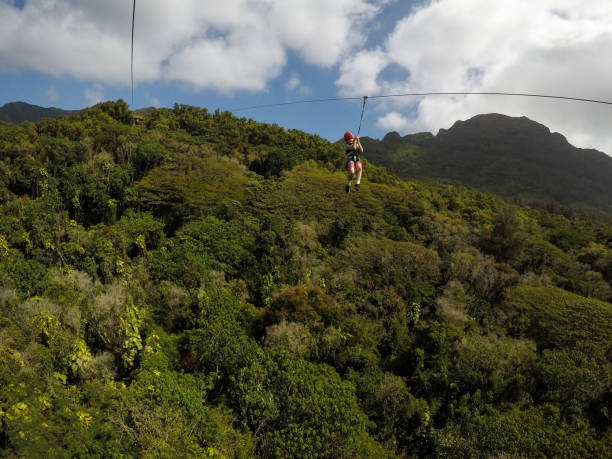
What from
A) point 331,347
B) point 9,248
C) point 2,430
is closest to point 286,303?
point 331,347

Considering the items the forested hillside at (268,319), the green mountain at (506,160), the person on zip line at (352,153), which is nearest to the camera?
the forested hillside at (268,319)

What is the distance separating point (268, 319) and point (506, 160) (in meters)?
132

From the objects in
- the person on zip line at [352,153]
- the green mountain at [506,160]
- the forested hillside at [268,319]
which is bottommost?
the forested hillside at [268,319]

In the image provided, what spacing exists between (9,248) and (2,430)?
13887 millimetres

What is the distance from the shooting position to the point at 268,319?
576 inches

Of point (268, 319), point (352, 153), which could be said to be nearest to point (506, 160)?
point (352, 153)

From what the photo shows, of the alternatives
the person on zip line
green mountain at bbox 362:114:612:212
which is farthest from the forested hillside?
green mountain at bbox 362:114:612:212

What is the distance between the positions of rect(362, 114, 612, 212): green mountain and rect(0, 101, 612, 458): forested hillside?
6879 centimetres

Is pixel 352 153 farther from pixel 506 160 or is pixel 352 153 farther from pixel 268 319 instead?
pixel 506 160

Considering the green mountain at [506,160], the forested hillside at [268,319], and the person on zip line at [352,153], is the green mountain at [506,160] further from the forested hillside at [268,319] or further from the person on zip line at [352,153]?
the person on zip line at [352,153]

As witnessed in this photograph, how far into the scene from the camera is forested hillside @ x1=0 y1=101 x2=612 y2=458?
9359mm

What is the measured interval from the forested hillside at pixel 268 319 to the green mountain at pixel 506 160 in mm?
68792

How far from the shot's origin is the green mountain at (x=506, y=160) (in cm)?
9619

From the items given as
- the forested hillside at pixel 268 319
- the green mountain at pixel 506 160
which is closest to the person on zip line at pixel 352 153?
the forested hillside at pixel 268 319
